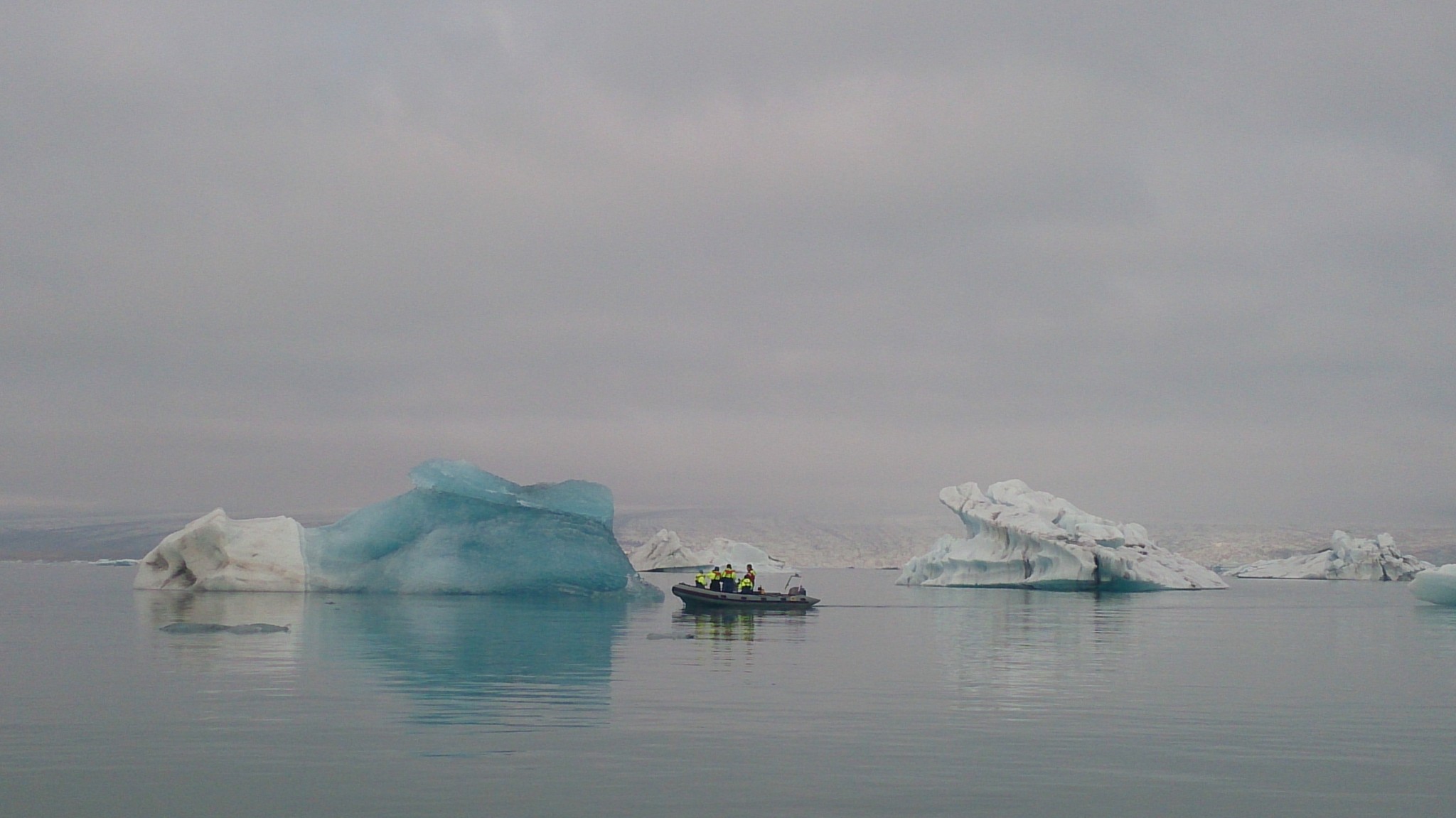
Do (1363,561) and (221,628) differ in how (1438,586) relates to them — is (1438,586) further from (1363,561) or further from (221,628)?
(1363,561)

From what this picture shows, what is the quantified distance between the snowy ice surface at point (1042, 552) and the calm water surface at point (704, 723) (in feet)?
120

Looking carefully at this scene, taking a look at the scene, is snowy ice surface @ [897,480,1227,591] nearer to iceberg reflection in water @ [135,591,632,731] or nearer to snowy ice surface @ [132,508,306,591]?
iceberg reflection in water @ [135,591,632,731]

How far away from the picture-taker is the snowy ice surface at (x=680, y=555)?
116812 millimetres

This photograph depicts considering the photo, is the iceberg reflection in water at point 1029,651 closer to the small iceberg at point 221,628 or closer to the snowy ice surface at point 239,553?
the small iceberg at point 221,628

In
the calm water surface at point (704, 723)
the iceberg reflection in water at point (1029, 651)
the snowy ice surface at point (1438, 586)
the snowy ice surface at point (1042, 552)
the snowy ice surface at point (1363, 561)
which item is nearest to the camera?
the calm water surface at point (704, 723)

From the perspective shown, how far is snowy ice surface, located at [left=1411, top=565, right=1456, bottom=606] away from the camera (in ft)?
168

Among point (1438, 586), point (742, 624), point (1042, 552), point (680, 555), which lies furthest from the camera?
point (680, 555)

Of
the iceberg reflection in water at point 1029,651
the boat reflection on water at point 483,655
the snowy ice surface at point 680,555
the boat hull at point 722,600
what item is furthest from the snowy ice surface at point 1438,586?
the snowy ice surface at point 680,555

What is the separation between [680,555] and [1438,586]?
244ft

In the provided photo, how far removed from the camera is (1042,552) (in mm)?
67250

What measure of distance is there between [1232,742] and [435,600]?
109 feet

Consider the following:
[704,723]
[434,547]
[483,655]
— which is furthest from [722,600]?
[704,723]

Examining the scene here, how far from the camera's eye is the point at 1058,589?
72.5 m

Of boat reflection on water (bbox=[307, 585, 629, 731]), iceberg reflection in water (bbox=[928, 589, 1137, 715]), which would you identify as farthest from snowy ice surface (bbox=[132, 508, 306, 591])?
iceberg reflection in water (bbox=[928, 589, 1137, 715])
